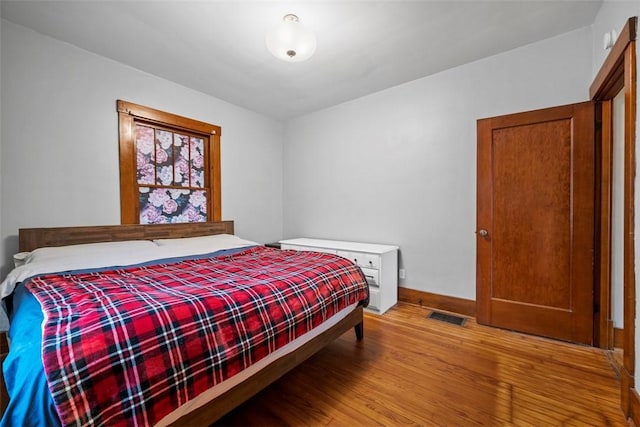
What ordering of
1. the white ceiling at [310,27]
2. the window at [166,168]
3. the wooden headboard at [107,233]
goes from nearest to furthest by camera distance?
the white ceiling at [310,27]
the wooden headboard at [107,233]
the window at [166,168]

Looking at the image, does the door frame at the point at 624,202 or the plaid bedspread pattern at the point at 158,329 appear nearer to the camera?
the plaid bedspread pattern at the point at 158,329

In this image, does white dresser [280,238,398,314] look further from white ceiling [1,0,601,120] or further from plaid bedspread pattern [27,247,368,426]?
white ceiling [1,0,601,120]

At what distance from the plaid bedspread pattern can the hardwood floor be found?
17.1 inches

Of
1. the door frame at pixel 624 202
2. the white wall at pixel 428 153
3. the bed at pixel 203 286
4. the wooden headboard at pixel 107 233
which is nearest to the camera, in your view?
the bed at pixel 203 286

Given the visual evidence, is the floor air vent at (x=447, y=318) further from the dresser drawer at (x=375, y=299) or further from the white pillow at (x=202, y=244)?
the white pillow at (x=202, y=244)

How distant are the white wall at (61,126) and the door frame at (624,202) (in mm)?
3785

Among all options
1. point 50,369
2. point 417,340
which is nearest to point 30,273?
point 50,369

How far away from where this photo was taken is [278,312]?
151 cm

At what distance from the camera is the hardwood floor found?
4.97 ft

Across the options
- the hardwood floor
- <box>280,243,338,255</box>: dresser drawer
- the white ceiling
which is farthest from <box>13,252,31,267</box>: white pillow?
<box>280,243,338,255</box>: dresser drawer

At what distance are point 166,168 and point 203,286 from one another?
223 centimetres

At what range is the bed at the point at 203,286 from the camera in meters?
1.12

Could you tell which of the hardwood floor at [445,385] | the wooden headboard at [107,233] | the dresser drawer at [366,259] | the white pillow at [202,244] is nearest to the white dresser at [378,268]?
the dresser drawer at [366,259]

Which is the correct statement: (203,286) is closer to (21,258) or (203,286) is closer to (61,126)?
(21,258)
